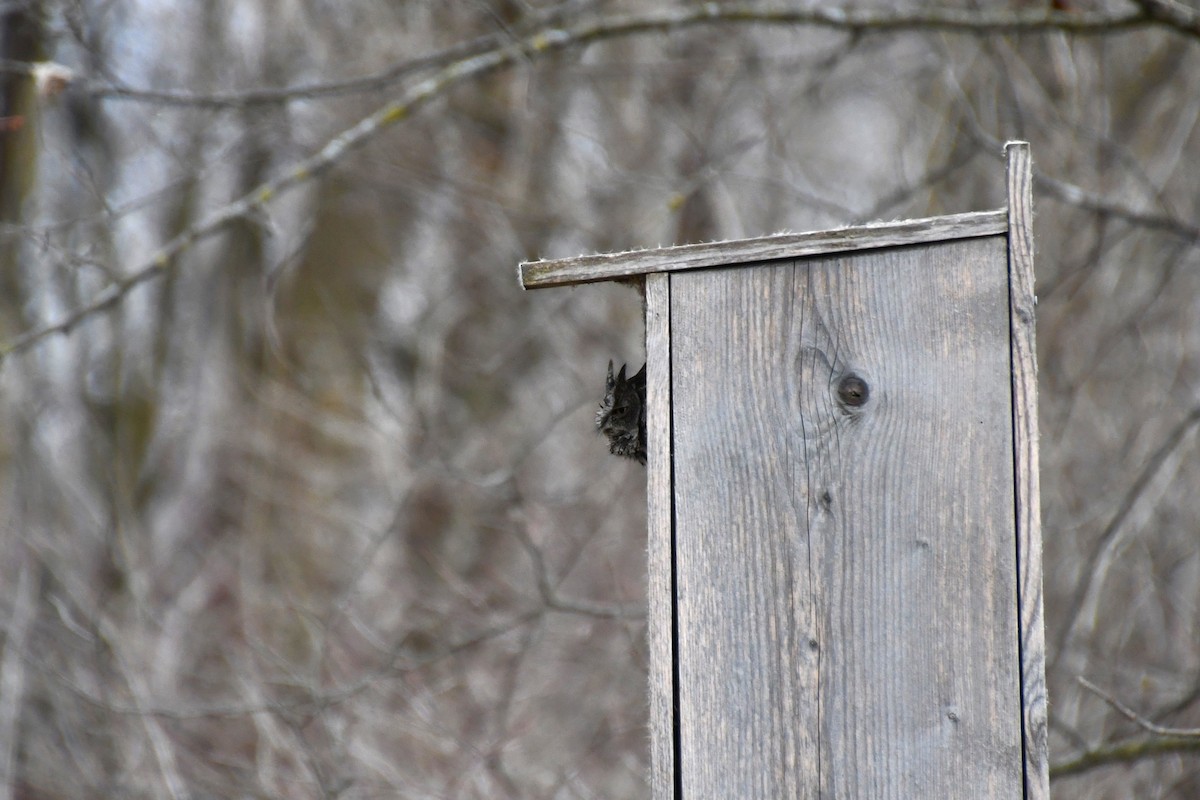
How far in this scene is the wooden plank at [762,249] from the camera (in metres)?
1.44

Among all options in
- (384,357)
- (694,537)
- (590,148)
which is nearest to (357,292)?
(384,357)

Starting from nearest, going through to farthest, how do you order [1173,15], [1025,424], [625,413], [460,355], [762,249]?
[1025,424]
[762,249]
[625,413]
[1173,15]
[460,355]

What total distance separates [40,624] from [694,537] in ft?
11.5

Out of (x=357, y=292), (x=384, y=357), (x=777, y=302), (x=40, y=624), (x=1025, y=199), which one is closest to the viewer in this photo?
(x=1025, y=199)

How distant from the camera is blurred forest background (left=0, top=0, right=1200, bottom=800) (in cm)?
352

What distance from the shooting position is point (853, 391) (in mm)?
1489

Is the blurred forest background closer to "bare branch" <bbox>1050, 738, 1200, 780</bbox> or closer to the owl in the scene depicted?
"bare branch" <bbox>1050, 738, 1200, 780</bbox>

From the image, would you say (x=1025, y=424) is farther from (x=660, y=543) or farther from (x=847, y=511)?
(x=660, y=543)

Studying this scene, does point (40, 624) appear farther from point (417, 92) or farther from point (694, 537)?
point (694, 537)

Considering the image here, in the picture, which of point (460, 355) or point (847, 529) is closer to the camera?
point (847, 529)

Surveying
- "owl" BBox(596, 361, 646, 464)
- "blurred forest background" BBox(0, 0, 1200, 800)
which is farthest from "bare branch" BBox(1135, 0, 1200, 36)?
"owl" BBox(596, 361, 646, 464)

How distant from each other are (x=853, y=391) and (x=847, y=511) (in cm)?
15

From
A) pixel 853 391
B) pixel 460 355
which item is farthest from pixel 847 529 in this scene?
pixel 460 355

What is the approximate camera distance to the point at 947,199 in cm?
524
